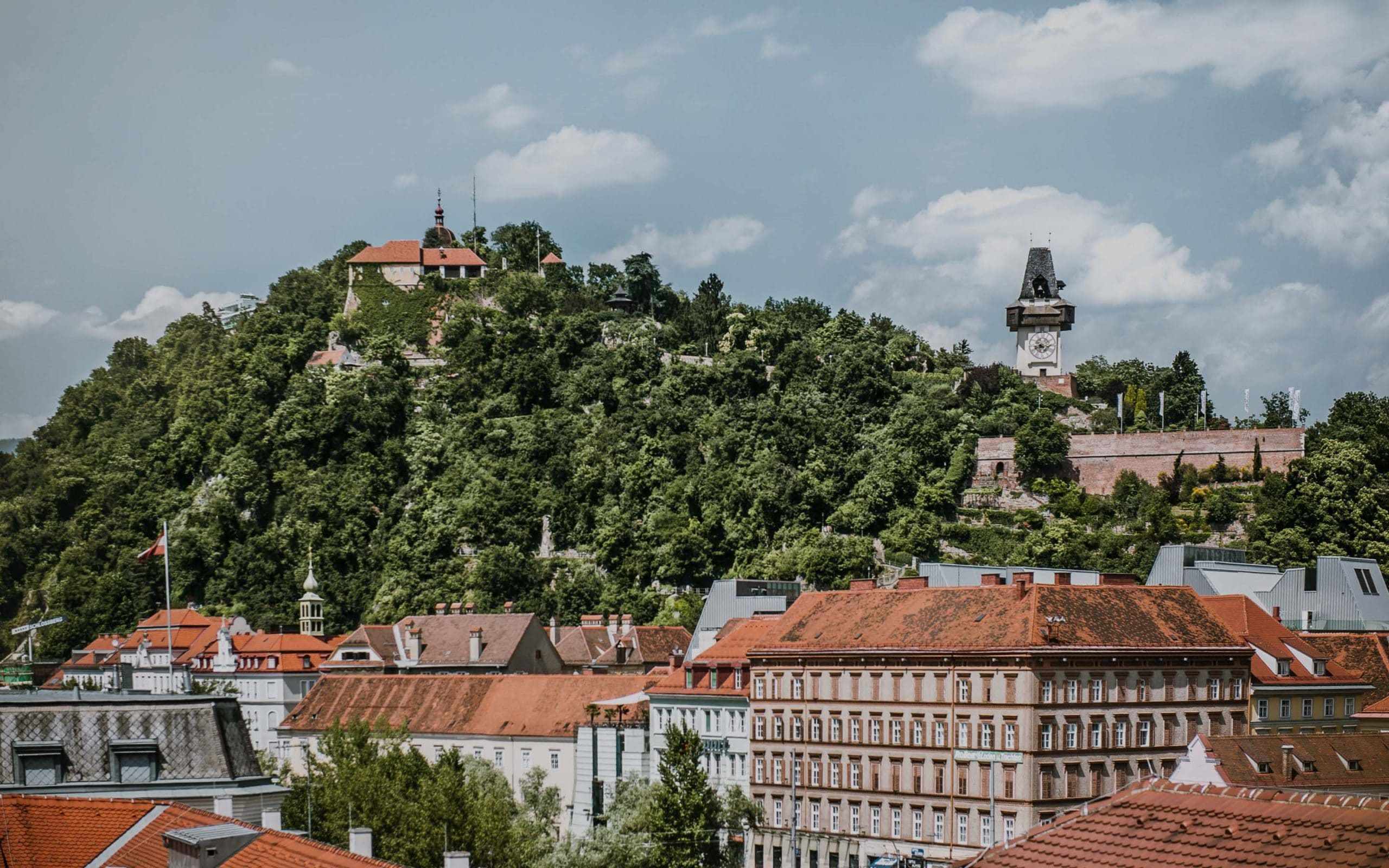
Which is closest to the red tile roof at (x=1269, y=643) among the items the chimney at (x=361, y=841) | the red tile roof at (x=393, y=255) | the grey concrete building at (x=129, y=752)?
the grey concrete building at (x=129, y=752)

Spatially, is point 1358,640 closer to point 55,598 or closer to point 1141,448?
point 1141,448

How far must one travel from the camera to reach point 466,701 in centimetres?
9544

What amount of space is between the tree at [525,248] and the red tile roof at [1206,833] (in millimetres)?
154145

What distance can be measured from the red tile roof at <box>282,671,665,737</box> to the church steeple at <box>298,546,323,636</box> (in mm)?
30756

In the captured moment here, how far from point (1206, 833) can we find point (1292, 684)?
60866 millimetres

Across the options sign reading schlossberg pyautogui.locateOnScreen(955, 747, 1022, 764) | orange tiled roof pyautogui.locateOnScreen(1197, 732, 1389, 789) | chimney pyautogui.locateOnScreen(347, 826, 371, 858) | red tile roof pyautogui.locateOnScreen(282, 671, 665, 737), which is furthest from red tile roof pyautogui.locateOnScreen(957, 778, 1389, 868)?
red tile roof pyautogui.locateOnScreen(282, 671, 665, 737)

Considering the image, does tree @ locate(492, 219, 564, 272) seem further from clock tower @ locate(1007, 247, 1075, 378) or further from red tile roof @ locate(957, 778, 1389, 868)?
red tile roof @ locate(957, 778, 1389, 868)

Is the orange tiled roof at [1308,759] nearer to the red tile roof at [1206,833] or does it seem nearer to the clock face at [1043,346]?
the red tile roof at [1206,833]

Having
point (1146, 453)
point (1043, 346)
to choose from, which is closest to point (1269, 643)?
point (1146, 453)

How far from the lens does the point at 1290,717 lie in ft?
255

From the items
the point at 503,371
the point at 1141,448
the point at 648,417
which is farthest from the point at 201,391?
the point at 1141,448

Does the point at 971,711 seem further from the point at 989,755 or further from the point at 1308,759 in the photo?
the point at 1308,759

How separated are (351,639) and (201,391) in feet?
167

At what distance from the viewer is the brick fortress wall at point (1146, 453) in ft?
394
